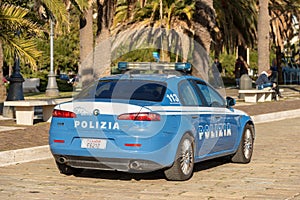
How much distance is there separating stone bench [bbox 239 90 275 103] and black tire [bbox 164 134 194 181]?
19.6m

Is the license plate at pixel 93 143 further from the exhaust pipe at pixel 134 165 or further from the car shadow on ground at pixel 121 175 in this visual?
the car shadow on ground at pixel 121 175

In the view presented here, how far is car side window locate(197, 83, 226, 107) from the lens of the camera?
11.1 meters

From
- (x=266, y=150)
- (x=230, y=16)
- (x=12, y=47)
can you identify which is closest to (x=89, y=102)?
(x=266, y=150)

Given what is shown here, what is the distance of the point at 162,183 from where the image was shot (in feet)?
32.4

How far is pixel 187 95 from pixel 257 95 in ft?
67.3

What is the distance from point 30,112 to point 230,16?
102 ft

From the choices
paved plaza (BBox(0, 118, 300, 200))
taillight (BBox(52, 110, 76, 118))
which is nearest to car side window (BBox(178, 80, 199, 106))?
paved plaza (BBox(0, 118, 300, 200))

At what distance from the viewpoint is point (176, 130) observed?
9672mm

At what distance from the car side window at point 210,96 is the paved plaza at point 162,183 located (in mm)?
1103

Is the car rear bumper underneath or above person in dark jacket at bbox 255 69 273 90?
underneath

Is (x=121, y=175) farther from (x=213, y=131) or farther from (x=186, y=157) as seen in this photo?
(x=213, y=131)

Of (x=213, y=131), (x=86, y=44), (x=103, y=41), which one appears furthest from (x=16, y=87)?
(x=213, y=131)

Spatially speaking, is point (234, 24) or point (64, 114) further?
point (234, 24)

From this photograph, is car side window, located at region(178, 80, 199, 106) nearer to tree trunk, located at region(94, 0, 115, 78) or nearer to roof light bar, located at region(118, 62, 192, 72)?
roof light bar, located at region(118, 62, 192, 72)
